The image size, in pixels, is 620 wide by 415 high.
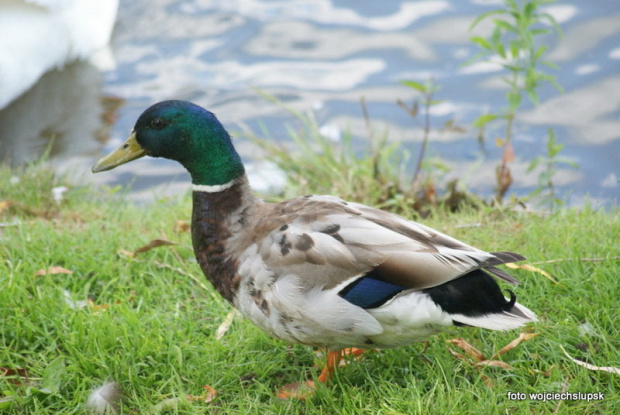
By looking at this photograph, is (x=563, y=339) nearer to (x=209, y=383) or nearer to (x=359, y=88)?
(x=209, y=383)

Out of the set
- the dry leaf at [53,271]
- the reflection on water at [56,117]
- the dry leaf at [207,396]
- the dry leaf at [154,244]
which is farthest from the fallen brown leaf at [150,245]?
the reflection on water at [56,117]

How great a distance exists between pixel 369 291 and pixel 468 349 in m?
0.56

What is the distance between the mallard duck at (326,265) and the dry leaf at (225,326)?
35cm

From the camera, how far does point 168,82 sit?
6.50m

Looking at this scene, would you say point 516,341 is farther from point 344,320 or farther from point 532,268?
point 344,320

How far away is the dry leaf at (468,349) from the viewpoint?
2.71 metres

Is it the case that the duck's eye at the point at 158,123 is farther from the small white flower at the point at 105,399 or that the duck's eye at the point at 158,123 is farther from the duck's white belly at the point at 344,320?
the small white flower at the point at 105,399

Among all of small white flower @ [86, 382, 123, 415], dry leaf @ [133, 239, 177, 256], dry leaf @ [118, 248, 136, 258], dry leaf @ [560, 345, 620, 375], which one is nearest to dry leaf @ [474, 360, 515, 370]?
dry leaf @ [560, 345, 620, 375]

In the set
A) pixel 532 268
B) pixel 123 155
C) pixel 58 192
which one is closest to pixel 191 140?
pixel 123 155

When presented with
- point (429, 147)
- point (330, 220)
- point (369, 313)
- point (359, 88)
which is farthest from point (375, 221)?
point (359, 88)

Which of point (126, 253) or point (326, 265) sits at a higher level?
point (326, 265)

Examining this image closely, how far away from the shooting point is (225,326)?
3.03 m

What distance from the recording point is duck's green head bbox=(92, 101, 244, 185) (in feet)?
9.09

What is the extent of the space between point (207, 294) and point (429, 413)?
1250 mm
